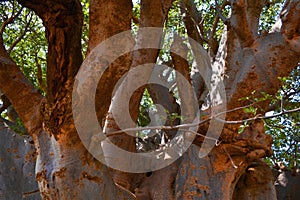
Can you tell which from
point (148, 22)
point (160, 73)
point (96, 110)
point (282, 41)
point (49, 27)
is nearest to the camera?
point (49, 27)

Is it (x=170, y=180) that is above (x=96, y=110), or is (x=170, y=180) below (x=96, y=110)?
below

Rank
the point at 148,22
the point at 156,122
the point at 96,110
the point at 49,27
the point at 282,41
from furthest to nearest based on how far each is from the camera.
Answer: the point at 156,122 < the point at 282,41 < the point at 148,22 < the point at 96,110 < the point at 49,27

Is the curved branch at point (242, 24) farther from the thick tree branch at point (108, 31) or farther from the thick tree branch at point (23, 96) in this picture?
the thick tree branch at point (23, 96)

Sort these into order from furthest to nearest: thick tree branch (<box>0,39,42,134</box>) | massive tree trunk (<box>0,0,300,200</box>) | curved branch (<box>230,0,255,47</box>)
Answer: curved branch (<box>230,0,255,47</box>) → thick tree branch (<box>0,39,42,134</box>) → massive tree trunk (<box>0,0,300,200</box>)

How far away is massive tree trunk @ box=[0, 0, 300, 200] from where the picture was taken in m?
2.46

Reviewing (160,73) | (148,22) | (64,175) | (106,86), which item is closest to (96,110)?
(106,86)

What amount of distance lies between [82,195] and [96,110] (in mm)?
509

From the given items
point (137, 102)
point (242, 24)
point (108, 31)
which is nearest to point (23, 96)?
point (108, 31)

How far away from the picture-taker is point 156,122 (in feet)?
16.8

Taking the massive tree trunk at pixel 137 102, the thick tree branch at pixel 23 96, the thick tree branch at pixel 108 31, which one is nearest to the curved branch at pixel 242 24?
the massive tree trunk at pixel 137 102

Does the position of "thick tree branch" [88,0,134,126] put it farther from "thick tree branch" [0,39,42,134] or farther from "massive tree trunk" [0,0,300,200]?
"thick tree branch" [0,39,42,134]

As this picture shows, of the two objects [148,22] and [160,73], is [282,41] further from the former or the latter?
[160,73]

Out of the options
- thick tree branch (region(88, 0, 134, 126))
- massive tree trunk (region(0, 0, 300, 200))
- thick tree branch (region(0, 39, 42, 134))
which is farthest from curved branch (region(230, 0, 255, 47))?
thick tree branch (region(0, 39, 42, 134))

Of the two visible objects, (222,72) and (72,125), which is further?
(222,72)
